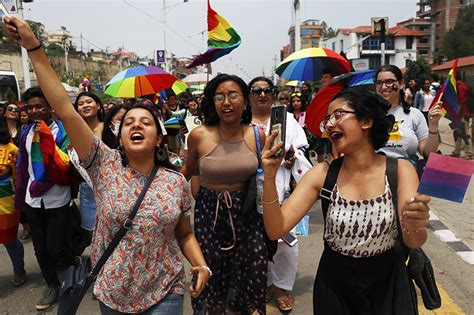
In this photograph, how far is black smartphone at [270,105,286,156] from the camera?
1.81m

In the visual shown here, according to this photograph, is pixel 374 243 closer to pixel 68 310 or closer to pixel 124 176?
pixel 124 176

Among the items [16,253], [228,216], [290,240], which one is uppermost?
[228,216]

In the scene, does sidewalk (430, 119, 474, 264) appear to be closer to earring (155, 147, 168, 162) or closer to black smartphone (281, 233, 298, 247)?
black smartphone (281, 233, 298, 247)

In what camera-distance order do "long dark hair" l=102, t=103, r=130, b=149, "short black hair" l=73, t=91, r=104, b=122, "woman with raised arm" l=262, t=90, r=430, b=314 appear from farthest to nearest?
"short black hair" l=73, t=91, r=104, b=122 → "long dark hair" l=102, t=103, r=130, b=149 → "woman with raised arm" l=262, t=90, r=430, b=314

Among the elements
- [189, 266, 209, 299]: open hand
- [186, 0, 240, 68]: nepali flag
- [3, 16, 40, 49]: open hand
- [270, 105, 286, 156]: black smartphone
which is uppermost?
[186, 0, 240, 68]: nepali flag

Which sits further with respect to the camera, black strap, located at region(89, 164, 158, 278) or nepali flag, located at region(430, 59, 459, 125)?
nepali flag, located at region(430, 59, 459, 125)

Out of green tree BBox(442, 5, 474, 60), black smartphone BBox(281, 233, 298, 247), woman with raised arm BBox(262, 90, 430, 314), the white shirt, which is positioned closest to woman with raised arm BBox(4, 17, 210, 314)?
woman with raised arm BBox(262, 90, 430, 314)

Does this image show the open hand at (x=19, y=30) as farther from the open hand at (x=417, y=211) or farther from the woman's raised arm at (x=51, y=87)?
the open hand at (x=417, y=211)

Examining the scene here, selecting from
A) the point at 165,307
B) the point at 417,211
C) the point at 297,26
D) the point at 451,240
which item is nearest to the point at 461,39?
the point at 297,26

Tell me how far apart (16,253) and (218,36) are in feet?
9.33

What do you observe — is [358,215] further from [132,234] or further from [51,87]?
[51,87]

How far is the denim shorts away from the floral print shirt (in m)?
2.02

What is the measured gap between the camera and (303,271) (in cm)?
439

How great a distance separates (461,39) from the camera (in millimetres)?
54406
